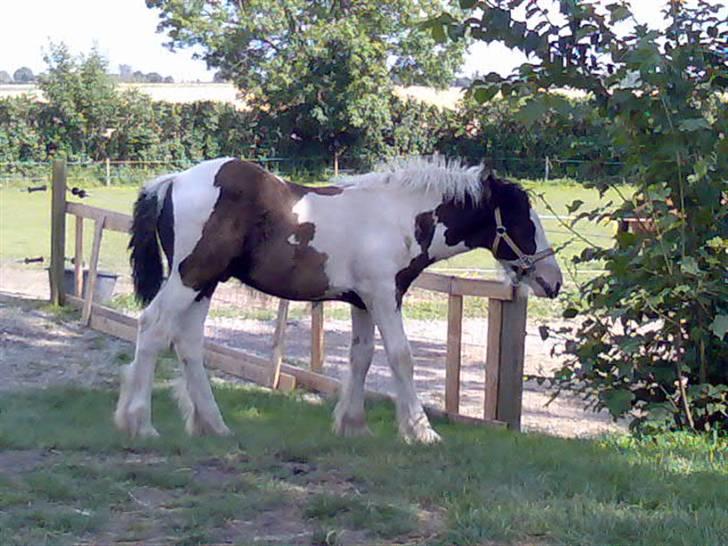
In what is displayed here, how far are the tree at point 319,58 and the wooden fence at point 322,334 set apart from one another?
26.1 meters

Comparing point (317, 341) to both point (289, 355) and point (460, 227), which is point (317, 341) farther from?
point (460, 227)

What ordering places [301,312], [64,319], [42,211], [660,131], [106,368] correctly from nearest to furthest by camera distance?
[660,131]
[106,368]
[64,319]
[301,312]
[42,211]

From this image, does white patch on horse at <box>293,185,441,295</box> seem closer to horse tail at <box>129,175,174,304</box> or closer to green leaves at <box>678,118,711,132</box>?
horse tail at <box>129,175,174,304</box>

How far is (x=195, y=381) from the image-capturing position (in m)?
6.15

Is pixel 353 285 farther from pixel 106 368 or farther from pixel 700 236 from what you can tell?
pixel 106 368

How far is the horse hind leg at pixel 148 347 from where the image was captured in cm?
593

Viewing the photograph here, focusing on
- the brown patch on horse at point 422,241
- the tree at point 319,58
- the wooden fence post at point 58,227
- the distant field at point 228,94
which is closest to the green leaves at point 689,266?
the brown patch on horse at point 422,241

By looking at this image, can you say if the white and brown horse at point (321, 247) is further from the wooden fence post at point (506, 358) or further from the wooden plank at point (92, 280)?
the wooden plank at point (92, 280)

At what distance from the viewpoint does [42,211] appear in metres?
26.0

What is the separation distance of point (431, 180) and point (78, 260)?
6.35m

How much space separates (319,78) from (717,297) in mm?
34239

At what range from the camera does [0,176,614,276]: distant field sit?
51.8 ft

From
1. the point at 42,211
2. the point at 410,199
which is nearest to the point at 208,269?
the point at 410,199

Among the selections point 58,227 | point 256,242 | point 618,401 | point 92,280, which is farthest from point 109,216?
point 618,401
